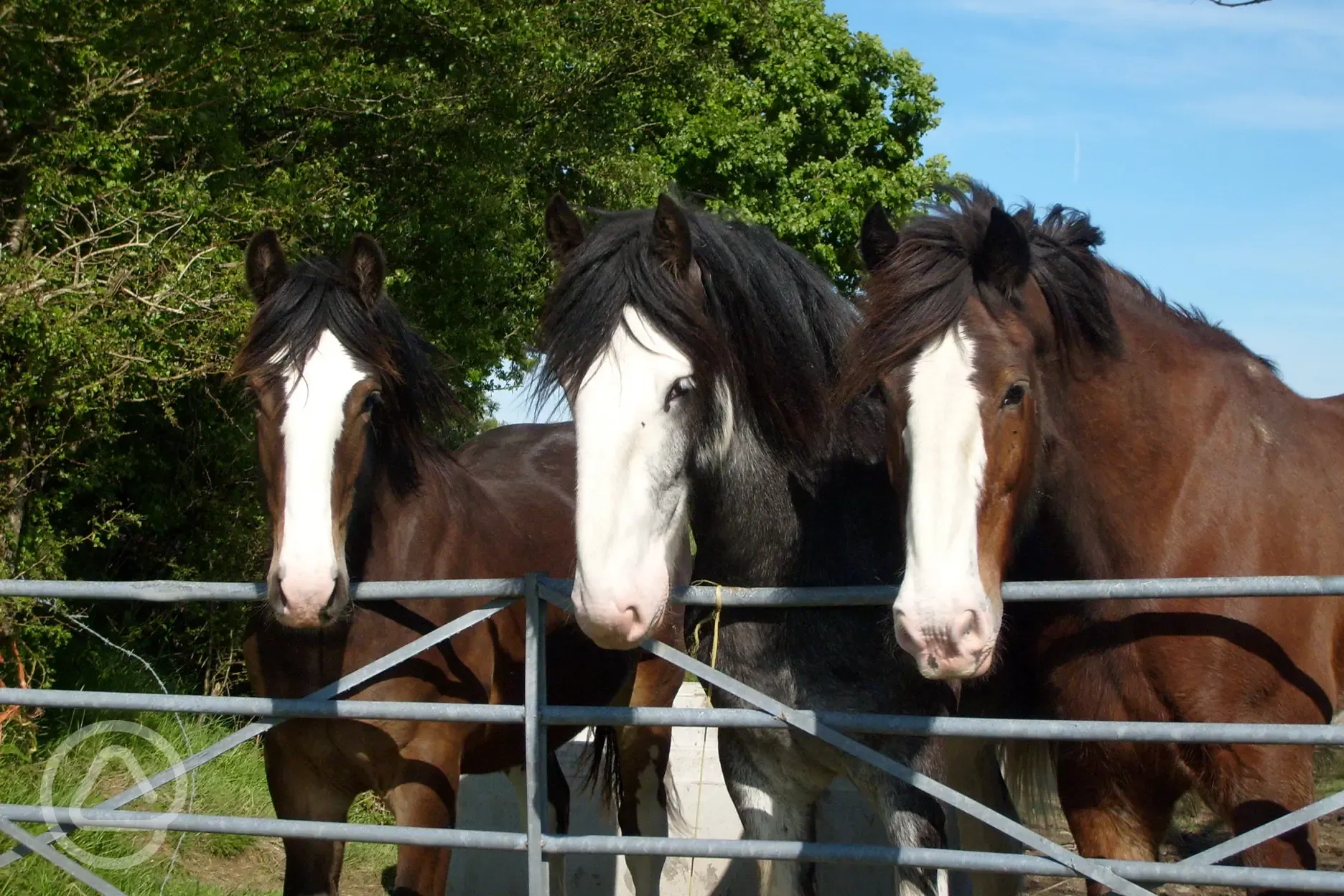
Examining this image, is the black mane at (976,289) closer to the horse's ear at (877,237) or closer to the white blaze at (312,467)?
the horse's ear at (877,237)

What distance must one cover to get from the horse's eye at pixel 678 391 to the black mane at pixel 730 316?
0.04 meters

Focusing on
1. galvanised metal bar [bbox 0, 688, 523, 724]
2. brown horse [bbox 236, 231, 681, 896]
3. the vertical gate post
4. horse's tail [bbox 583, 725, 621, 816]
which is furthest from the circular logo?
the vertical gate post

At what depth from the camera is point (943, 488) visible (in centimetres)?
242

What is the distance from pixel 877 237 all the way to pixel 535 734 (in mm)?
1509

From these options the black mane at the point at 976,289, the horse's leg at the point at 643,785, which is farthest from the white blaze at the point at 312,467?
the horse's leg at the point at 643,785

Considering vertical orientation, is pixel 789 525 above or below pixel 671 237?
below

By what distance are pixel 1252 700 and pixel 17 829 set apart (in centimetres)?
319

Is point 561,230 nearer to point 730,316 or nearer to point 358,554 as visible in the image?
point 730,316

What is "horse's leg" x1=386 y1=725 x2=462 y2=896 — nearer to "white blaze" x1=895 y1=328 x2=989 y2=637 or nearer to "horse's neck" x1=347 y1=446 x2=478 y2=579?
"horse's neck" x1=347 y1=446 x2=478 y2=579

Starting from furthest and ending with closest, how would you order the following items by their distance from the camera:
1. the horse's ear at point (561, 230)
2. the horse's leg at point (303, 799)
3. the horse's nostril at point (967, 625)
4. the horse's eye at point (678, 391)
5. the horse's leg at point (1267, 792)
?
the horse's leg at point (303, 799), the horse's ear at point (561, 230), the horse's eye at point (678, 391), the horse's leg at point (1267, 792), the horse's nostril at point (967, 625)

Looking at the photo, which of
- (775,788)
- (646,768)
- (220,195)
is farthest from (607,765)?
(220,195)

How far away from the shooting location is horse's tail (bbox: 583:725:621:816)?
5.08 m

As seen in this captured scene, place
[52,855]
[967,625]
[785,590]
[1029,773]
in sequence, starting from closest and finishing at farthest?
[967,625] → [785,590] → [52,855] → [1029,773]

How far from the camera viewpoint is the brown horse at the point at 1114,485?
2.60 metres
